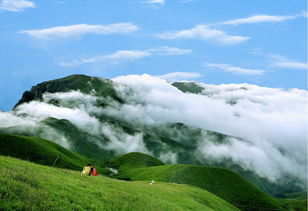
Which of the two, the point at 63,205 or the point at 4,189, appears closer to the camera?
the point at 4,189

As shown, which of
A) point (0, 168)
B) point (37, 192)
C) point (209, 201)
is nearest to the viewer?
point (37, 192)

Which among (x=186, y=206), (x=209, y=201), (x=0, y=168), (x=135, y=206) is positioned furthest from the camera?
(x=209, y=201)

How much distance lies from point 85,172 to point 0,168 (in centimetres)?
2052

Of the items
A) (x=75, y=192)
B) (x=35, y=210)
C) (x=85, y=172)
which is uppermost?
(x=85, y=172)

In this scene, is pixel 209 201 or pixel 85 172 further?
pixel 209 201

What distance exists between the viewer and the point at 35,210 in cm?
2308

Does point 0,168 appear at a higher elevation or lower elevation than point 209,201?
lower

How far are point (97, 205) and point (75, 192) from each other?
8.87ft

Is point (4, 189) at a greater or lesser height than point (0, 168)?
lesser

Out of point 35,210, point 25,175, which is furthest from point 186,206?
point 35,210

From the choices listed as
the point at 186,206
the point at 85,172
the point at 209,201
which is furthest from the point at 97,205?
the point at 209,201

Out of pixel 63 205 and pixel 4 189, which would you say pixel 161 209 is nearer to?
pixel 63 205

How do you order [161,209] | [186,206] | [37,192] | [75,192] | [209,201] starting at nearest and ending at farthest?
1. [37,192]
2. [75,192]
3. [161,209]
4. [186,206]
5. [209,201]

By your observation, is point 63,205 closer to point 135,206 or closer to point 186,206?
point 135,206
